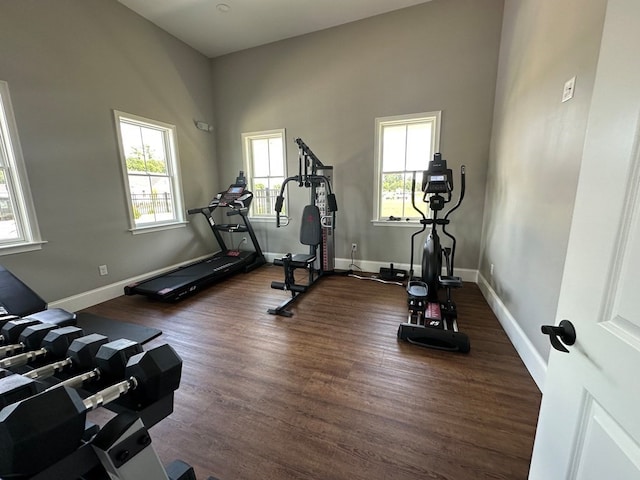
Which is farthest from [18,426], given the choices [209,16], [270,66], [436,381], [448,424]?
[270,66]

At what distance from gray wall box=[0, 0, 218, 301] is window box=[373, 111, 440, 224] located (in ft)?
11.2

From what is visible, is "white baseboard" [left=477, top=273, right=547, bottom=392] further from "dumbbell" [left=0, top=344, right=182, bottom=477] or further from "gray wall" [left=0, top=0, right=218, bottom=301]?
"gray wall" [left=0, top=0, right=218, bottom=301]

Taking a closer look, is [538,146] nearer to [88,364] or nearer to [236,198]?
[88,364]

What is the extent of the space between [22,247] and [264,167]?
3.35m

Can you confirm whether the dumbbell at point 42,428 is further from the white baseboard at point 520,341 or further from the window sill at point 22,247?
the window sill at point 22,247

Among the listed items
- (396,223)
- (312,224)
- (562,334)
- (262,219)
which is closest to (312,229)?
(312,224)

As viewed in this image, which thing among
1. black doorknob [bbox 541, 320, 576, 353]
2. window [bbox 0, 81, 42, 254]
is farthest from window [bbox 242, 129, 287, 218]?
black doorknob [bbox 541, 320, 576, 353]

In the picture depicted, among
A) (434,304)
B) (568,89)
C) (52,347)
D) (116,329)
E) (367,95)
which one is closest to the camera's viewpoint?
(52,347)

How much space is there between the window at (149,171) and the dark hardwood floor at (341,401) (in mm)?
1756

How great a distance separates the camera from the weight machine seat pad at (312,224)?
3783 millimetres

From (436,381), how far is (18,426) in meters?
2.12

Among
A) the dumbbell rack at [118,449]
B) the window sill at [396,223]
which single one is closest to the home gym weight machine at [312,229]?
the window sill at [396,223]

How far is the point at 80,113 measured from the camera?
124 inches

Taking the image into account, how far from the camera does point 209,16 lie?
12.4ft
